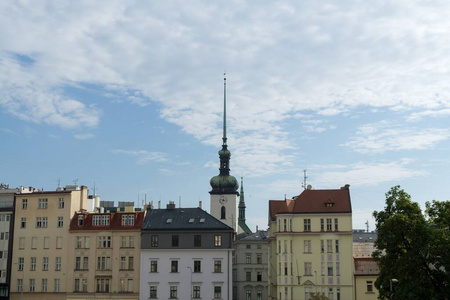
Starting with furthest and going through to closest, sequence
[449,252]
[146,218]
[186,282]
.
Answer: [146,218]
[186,282]
[449,252]

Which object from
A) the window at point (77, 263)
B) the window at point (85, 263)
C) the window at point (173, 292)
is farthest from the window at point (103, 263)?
the window at point (173, 292)

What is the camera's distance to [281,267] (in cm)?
8244

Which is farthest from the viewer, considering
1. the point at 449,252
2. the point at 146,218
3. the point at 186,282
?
the point at 146,218

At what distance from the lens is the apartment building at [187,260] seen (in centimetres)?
8031

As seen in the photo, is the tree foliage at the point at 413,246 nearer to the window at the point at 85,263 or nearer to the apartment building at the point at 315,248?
the apartment building at the point at 315,248

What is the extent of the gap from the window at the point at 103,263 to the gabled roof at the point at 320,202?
24.8m

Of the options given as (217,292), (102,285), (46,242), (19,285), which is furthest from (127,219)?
(19,285)

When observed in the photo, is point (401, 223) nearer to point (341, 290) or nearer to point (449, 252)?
point (449, 252)

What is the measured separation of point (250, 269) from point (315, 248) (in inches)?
1477

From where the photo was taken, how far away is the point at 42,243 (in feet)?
279

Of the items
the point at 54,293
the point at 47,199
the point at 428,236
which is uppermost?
the point at 47,199

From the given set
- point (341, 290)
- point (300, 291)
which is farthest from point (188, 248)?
point (341, 290)

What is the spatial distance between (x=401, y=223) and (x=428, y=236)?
257 centimetres

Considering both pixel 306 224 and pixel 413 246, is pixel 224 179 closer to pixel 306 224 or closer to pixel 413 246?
pixel 306 224
